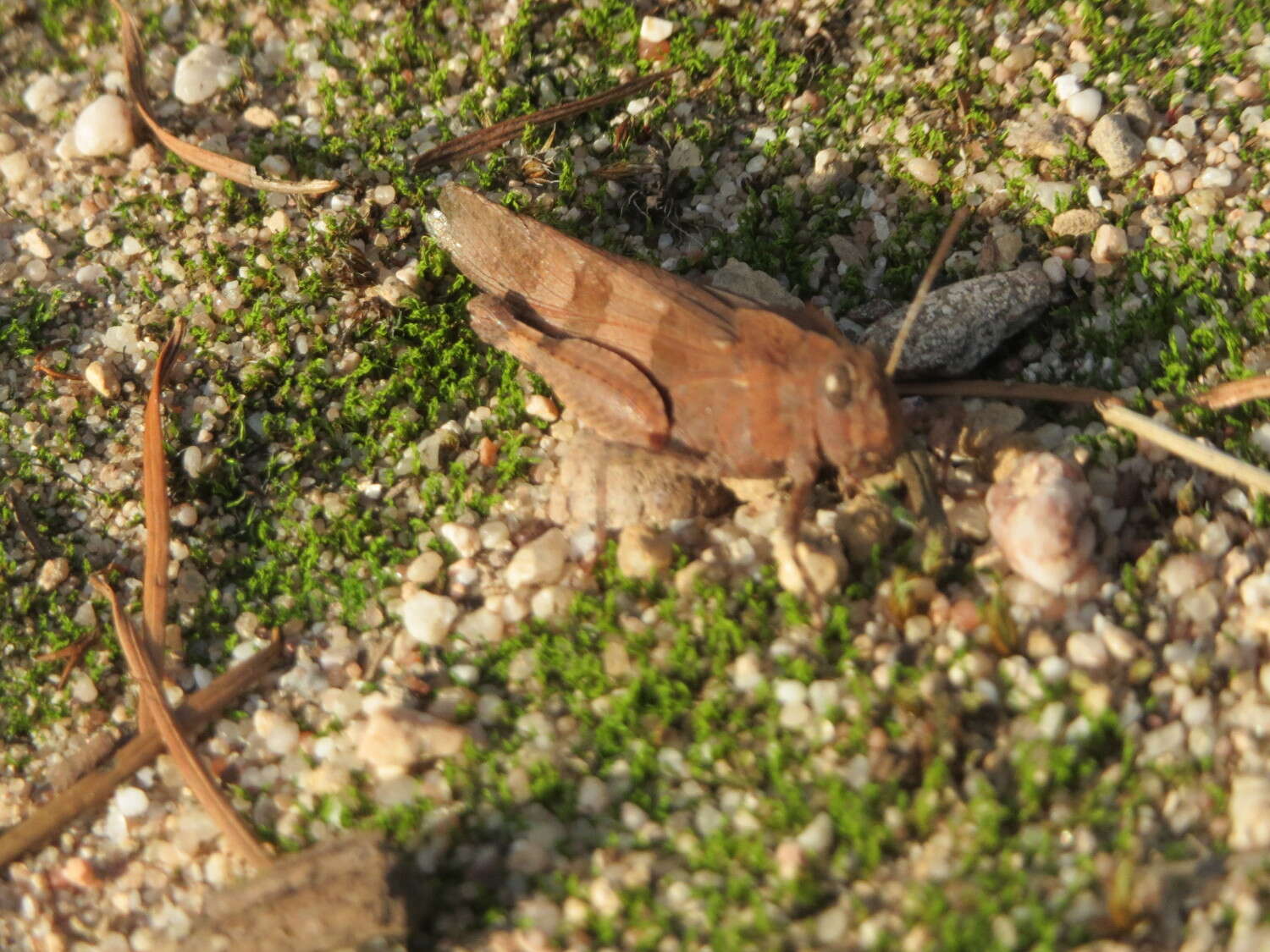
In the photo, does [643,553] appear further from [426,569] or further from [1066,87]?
[1066,87]

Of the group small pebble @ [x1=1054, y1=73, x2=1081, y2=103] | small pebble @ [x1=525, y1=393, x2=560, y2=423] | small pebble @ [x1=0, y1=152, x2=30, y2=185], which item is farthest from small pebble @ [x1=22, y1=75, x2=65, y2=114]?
small pebble @ [x1=1054, y1=73, x2=1081, y2=103]

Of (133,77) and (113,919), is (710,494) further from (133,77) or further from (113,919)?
(133,77)

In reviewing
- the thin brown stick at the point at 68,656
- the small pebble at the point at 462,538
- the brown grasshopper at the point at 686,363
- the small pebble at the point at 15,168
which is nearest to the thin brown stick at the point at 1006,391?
the brown grasshopper at the point at 686,363

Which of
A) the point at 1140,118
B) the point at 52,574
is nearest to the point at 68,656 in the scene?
the point at 52,574

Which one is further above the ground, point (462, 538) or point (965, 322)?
→ point (965, 322)

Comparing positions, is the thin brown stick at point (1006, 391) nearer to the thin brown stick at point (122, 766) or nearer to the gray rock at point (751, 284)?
the gray rock at point (751, 284)

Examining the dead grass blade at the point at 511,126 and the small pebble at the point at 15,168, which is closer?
the dead grass blade at the point at 511,126

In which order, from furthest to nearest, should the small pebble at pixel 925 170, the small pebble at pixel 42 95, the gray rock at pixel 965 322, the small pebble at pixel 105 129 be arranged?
the small pebble at pixel 42 95, the small pebble at pixel 105 129, the small pebble at pixel 925 170, the gray rock at pixel 965 322
